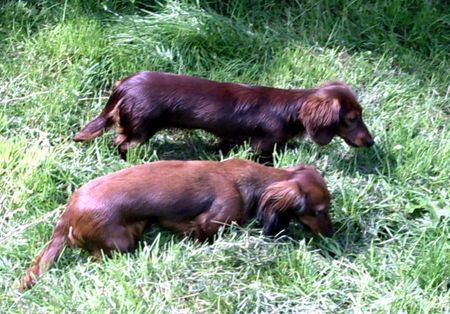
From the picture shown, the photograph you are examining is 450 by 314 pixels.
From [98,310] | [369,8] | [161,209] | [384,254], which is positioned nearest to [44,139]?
[161,209]

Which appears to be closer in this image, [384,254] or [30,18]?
[384,254]

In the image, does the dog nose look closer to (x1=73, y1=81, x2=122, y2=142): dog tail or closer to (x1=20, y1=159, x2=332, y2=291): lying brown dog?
(x1=20, y1=159, x2=332, y2=291): lying brown dog

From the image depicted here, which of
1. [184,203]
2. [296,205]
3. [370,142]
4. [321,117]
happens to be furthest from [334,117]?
[184,203]

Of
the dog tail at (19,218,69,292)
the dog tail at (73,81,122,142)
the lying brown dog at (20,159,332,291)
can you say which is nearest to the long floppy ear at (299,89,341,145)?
the lying brown dog at (20,159,332,291)

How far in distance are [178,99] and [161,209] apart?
990 millimetres

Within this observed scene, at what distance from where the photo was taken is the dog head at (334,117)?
209 inches

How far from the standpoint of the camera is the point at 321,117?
529 cm

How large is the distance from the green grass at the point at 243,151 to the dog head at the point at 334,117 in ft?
0.45

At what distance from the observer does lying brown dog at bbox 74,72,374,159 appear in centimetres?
523

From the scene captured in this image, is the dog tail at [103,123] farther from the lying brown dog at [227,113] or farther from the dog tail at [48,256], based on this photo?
the dog tail at [48,256]

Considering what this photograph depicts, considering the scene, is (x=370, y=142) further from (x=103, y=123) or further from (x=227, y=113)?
(x=103, y=123)

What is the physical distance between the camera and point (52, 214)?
4.76m

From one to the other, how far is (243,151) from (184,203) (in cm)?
87

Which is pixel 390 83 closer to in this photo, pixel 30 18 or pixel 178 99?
pixel 178 99
